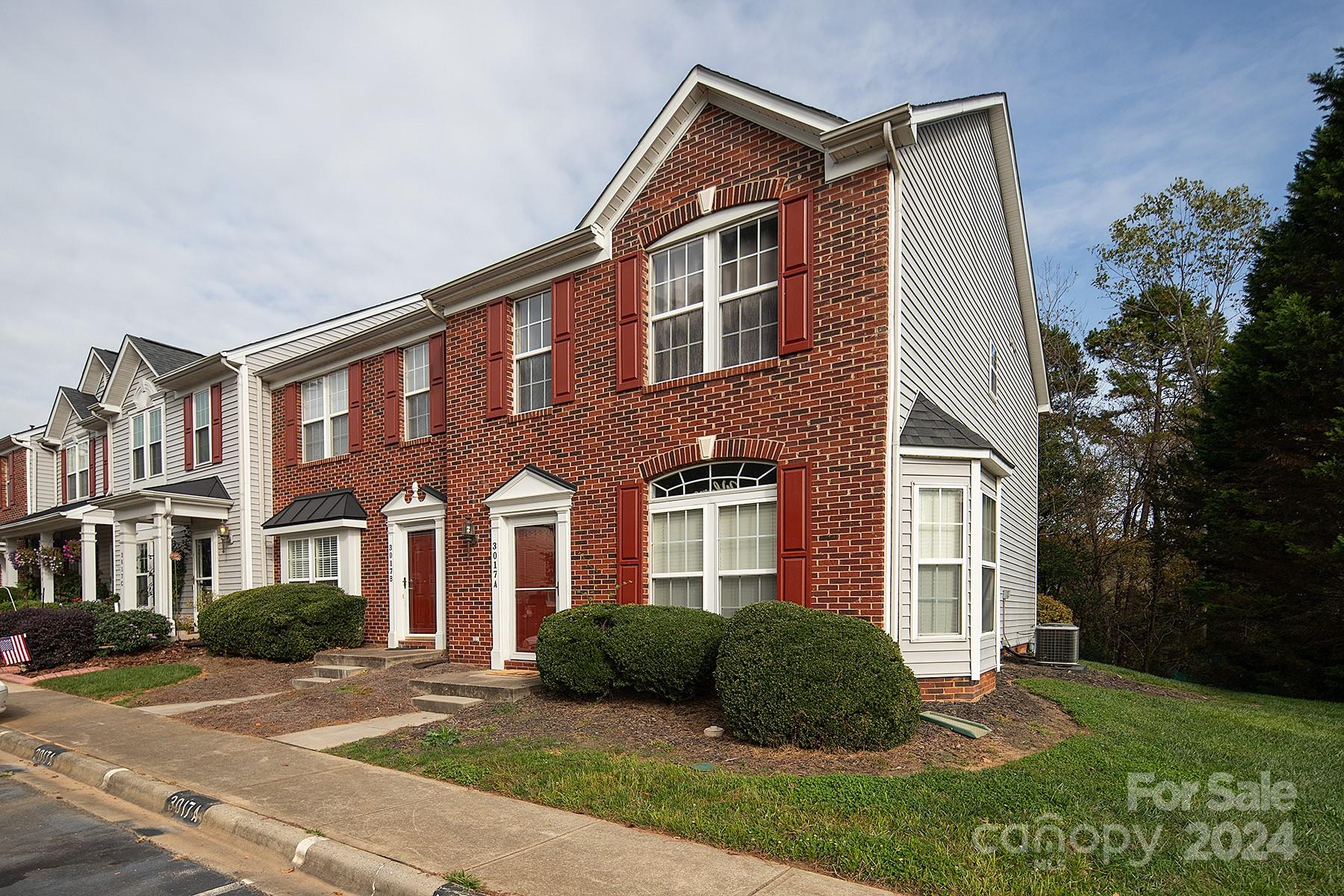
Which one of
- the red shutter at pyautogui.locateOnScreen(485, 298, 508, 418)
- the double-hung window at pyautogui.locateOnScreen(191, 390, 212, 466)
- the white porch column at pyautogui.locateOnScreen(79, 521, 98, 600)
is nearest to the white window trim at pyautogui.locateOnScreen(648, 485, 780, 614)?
the red shutter at pyautogui.locateOnScreen(485, 298, 508, 418)

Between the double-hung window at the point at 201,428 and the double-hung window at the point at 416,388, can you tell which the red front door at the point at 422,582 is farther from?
the double-hung window at the point at 201,428

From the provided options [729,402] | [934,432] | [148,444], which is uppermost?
[729,402]

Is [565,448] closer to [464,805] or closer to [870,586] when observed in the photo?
[870,586]

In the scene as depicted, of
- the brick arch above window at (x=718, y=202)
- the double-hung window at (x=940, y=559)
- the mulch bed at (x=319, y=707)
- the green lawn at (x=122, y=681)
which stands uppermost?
the brick arch above window at (x=718, y=202)

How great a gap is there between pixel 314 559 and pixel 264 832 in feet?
37.8

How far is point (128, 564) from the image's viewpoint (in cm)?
1884

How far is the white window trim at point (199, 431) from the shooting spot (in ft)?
61.6

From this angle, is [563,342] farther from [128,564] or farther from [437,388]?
[128,564]

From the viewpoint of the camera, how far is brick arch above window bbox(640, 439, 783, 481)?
30.7 ft

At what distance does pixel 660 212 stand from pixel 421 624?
329 inches

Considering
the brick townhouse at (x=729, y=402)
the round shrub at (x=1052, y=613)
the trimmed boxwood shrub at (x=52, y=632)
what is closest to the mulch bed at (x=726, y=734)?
the brick townhouse at (x=729, y=402)

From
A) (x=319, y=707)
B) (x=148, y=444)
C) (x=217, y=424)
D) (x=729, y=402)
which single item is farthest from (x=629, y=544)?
(x=148, y=444)

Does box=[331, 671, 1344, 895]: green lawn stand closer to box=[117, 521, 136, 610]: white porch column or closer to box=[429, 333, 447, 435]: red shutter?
box=[429, 333, 447, 435]: red shutter

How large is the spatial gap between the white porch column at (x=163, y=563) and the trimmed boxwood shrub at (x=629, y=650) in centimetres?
1155
